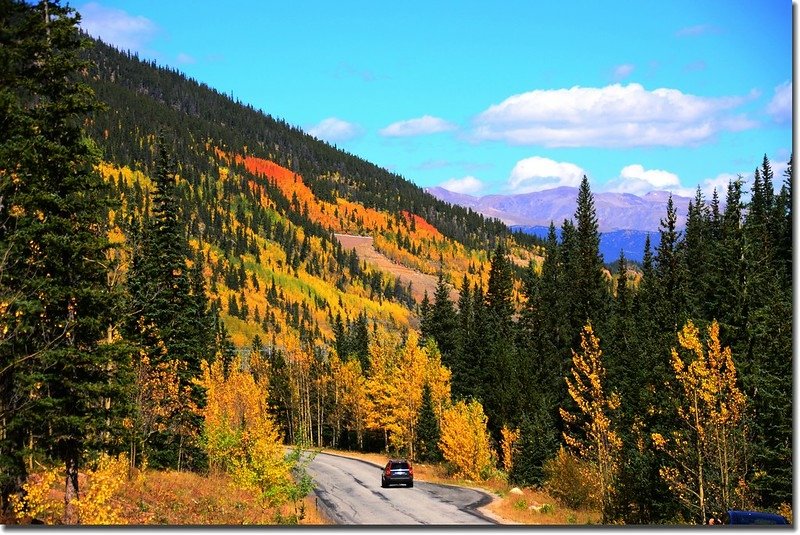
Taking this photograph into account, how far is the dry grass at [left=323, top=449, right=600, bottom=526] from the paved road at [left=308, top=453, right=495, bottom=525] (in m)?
0.94

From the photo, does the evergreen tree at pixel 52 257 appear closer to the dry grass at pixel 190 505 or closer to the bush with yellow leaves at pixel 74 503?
the bush with yellow leaves at pixel 74 503

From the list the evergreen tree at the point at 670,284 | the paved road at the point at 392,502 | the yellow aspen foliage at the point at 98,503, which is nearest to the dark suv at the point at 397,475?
the paved road at the point at 392,502

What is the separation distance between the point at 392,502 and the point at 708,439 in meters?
15.2

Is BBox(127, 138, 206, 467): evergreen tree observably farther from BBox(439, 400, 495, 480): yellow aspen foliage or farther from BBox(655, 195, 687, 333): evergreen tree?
BBox(655, 195, 687, 333): evergreen tree

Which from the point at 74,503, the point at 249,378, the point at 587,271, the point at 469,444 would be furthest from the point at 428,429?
the point at 74,503

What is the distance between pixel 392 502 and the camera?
35.1 meters

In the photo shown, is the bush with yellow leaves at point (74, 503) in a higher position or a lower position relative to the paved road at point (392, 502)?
higher

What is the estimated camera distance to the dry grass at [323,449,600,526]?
28797mm

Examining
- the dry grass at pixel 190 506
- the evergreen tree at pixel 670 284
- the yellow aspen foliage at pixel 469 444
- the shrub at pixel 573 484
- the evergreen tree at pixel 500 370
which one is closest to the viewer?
the dry grass at pixel 190 506

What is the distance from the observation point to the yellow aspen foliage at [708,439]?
982 inches

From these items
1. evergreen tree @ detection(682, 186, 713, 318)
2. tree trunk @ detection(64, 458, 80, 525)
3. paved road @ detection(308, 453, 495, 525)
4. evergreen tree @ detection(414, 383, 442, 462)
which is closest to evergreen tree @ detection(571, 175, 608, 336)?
evergreen tree @ detection(682, 186, 713, 318)

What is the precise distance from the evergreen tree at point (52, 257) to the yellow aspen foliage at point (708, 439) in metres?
18.2

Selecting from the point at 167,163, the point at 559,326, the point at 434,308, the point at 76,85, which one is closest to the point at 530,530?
the point at 76,85

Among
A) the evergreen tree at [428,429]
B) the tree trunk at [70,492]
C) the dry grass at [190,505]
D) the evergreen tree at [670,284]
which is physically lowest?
the evergreen tree at [428,429]
